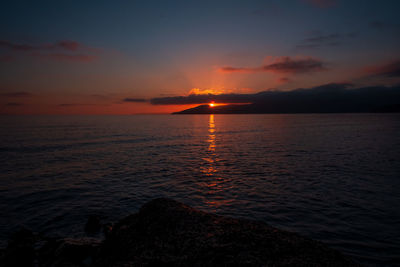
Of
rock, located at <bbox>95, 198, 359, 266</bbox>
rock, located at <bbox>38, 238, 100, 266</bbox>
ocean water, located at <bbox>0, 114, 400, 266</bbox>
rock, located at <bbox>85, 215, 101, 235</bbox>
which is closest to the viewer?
rock, located at <bbox>95, 198, 359, 266</bbox>

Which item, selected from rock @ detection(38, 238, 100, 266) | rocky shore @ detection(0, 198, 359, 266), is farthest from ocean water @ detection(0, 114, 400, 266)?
rocky shore @ detection(0, 198, 359, 266)

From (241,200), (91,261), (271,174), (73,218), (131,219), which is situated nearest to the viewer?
(91,261)

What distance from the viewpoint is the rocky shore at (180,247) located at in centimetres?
600

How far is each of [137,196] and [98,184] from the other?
523cm

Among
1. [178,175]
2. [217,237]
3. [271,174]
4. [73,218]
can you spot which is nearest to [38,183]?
[73,218]

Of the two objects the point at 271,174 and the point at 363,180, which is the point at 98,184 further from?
the point at 363,180

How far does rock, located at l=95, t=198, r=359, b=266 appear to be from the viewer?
19.5 feet

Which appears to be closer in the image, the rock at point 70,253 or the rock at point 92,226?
the rock at point 70,253

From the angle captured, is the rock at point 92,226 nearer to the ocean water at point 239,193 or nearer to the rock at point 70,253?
the ocean water at point 239,193

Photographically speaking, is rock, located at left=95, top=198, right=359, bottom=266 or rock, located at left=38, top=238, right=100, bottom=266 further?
rock, located at left=38, top=238, right=100, bottom=266

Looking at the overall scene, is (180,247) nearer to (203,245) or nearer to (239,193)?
(203,245)

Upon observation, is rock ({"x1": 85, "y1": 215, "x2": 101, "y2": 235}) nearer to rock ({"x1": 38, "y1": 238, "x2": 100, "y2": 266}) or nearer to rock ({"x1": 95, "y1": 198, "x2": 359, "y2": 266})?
rock ({"x1": 38, "y1": 238, "x2": 100, "y2": 266})

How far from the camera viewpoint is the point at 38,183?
62.2ft

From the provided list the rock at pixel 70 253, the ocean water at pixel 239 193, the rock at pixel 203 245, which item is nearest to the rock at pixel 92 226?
the ocean water at pixel 239 193
